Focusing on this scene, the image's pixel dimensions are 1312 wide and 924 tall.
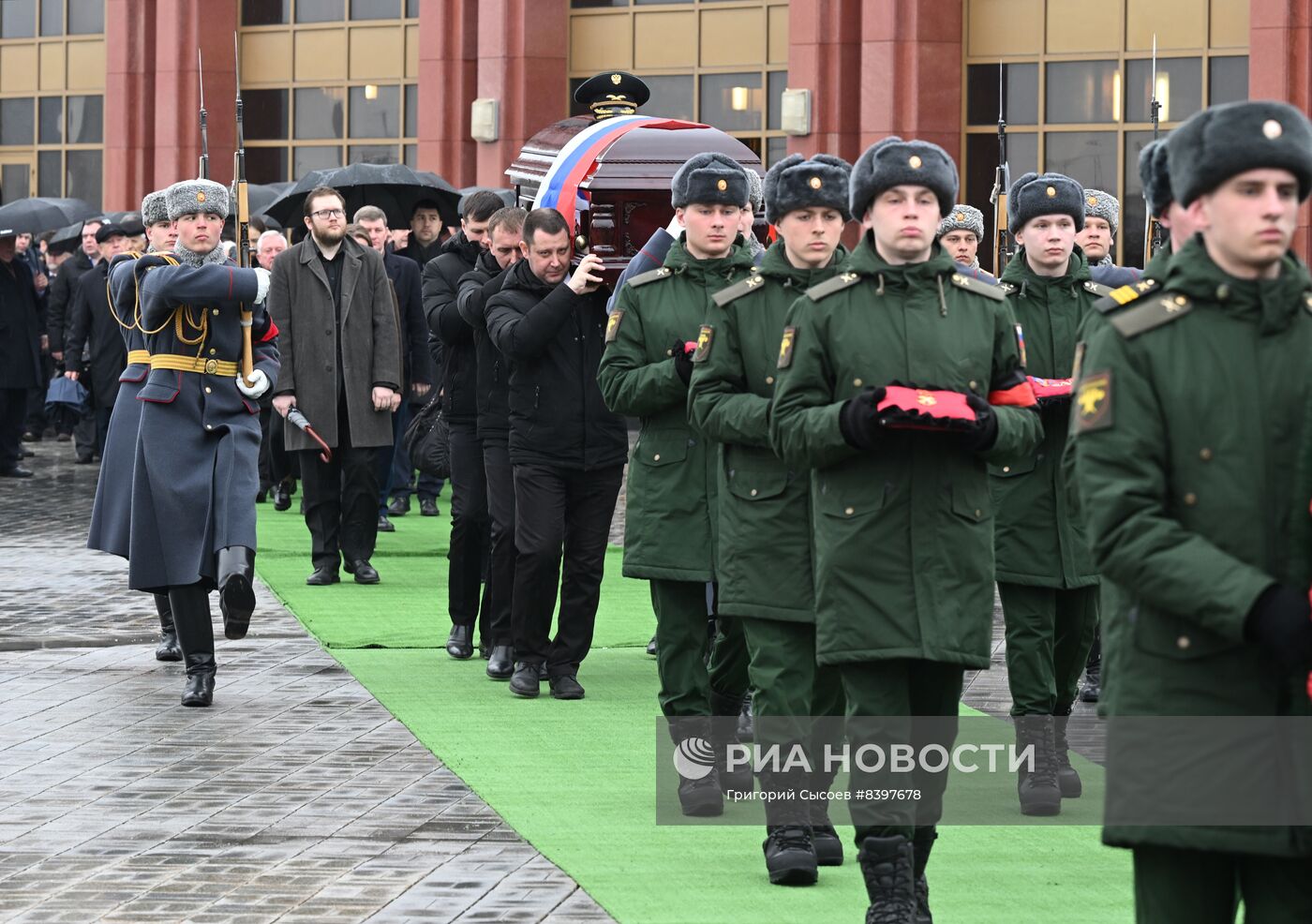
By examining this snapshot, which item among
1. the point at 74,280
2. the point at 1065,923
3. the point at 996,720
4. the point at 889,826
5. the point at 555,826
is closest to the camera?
the point at 889,826

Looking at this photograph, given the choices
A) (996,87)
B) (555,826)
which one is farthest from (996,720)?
(996,87)

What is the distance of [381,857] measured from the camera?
692 cm

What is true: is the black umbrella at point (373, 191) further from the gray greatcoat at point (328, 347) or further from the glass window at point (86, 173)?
the glass window at point (86, 173)

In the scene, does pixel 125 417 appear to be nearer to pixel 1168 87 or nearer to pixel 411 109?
pixel 1168 87

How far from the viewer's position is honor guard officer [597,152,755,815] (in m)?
7.70

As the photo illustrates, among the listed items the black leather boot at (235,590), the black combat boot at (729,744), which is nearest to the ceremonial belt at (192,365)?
the black leather boot at (235,590)

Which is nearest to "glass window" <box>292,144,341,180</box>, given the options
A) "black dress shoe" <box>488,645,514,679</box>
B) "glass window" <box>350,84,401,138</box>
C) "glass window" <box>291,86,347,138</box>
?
"glass window" <box>291,86,347,138</box>

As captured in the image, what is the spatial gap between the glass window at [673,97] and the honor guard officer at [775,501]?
22.3 m

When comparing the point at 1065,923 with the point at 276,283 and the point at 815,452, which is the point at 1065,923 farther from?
the point at 276,283

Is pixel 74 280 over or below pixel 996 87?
below

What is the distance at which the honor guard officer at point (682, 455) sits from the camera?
25.2 feet

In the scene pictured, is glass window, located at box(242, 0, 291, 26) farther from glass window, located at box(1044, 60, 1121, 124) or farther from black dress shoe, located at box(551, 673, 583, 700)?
black dress shoe, located at box(551, 673, 583, 700)

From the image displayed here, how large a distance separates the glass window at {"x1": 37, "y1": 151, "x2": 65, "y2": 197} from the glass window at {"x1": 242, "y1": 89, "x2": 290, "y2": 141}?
4698mm

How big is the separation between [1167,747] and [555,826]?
344 cm
